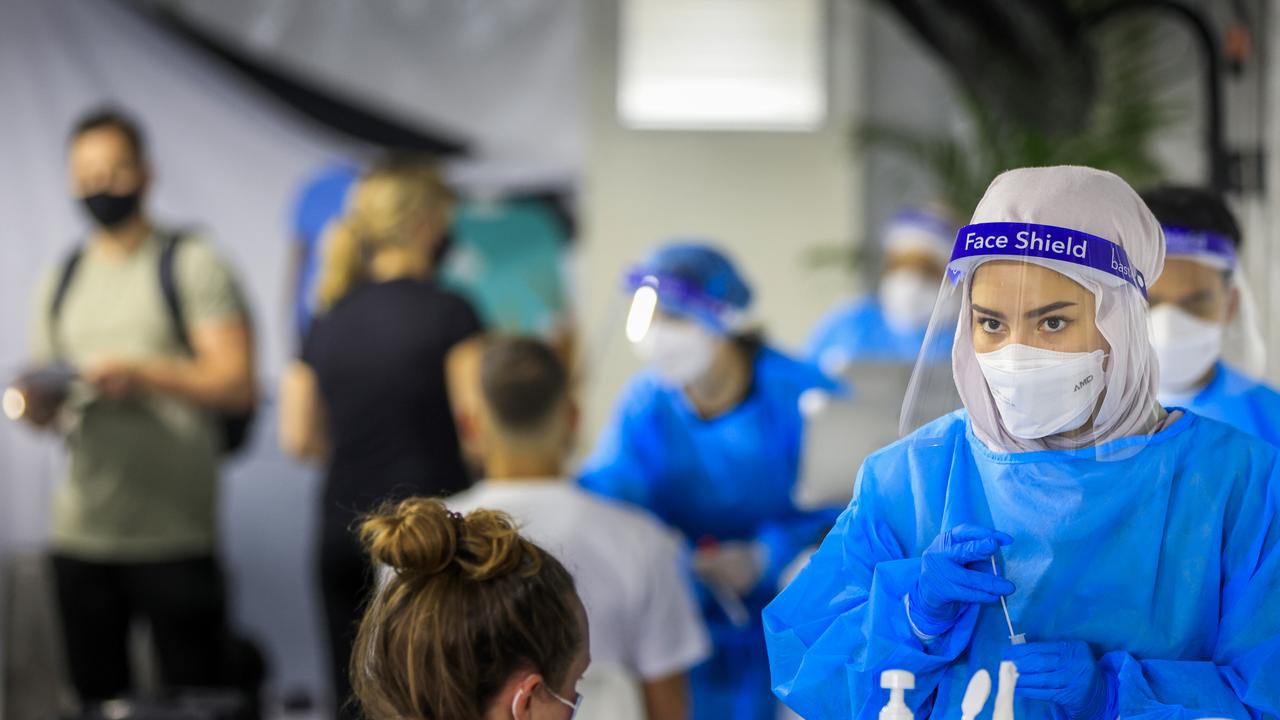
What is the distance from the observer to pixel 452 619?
5.28ft

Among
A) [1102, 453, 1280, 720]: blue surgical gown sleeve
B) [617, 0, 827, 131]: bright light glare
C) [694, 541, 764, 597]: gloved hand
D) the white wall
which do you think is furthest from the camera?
[617, 0, 827, 131]: bright light glare

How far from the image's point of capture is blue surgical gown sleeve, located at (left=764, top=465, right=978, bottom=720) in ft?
5.21

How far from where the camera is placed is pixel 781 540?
3.37 metres

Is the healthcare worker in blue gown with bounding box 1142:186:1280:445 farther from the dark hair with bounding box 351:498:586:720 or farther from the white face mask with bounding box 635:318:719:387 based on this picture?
the white face mask with bounding box 635:318:719:387

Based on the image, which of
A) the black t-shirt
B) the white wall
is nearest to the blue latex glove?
the black t-shirt

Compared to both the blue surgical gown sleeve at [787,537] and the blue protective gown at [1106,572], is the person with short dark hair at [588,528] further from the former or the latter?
the blue protective gown at [1106,572]

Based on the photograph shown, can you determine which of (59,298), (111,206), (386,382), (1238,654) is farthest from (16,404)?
(1238,654)

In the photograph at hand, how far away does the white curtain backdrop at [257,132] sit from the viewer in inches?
200

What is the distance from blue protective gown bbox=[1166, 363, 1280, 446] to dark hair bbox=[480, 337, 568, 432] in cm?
112

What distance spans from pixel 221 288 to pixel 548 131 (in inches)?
65.4

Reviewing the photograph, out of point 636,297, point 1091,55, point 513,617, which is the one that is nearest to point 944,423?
point 513,617

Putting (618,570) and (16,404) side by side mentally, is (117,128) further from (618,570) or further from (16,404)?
(618,570)

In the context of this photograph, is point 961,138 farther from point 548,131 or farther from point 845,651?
point 845,651

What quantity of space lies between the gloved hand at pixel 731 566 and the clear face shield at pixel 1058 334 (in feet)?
5.46
